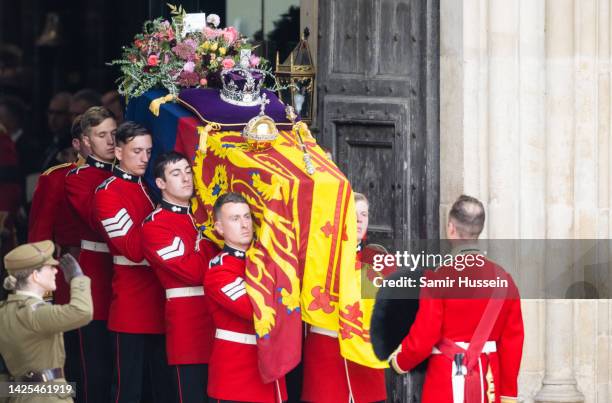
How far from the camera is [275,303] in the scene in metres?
8.98

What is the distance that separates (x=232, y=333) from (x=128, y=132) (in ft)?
4.60

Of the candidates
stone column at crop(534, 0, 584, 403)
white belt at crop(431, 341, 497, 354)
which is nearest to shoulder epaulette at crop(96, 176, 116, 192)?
white belt at crop(431, 341, 497, 354)

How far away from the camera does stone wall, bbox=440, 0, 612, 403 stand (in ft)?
34.8

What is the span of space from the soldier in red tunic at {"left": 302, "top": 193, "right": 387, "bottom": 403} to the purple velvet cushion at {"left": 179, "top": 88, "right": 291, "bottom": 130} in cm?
101

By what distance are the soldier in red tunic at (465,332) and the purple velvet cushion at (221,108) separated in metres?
1.36

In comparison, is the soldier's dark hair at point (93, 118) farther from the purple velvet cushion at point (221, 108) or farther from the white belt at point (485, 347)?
the white belt at point (485, 347)

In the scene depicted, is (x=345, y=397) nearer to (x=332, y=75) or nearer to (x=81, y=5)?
(x=332, y=75)

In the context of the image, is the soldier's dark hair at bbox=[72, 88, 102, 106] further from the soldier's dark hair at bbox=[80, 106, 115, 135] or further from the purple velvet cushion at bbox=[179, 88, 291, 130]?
the purple velvet cushion at bbox=[179, 88, 291, 130]

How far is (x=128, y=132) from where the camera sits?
9.75 meters

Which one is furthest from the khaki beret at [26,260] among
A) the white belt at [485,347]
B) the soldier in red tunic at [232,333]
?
the white belt at [485,347]

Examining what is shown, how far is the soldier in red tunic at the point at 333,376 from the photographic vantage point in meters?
9.28

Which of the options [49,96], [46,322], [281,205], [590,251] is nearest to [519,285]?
[590,251]

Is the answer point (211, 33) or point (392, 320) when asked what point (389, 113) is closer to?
point (211, 33)

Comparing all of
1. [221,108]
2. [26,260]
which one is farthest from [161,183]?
[26,260]
